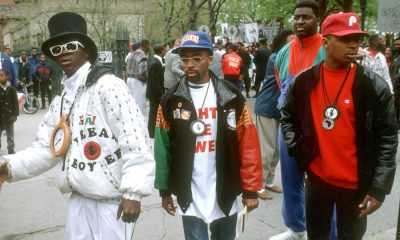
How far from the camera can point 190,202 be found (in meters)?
2.94

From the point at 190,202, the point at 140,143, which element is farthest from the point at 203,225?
the point at 140,143

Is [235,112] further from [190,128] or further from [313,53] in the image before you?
[313,53]

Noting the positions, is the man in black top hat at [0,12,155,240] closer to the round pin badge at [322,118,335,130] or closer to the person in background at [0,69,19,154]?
the round pin badge at [322,118,335,130]

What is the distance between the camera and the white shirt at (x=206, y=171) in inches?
115

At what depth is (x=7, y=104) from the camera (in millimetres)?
7820

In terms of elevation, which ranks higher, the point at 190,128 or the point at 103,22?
the point at 103,22

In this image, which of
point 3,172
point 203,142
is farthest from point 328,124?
point 3,172

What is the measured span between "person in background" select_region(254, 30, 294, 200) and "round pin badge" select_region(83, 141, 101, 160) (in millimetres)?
3054

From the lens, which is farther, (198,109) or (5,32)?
(5,32)

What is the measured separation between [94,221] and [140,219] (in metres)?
2.38

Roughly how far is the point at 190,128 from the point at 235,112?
32 centimetres

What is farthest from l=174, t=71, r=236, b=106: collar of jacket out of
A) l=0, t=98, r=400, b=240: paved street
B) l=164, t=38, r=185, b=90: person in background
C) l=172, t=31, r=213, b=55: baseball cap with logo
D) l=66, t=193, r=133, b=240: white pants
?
l=164, t=38, r=185, b=90: person in background

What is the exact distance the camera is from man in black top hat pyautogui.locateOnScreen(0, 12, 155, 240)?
2.44 m

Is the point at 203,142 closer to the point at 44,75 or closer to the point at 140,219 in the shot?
the point at 140,219
